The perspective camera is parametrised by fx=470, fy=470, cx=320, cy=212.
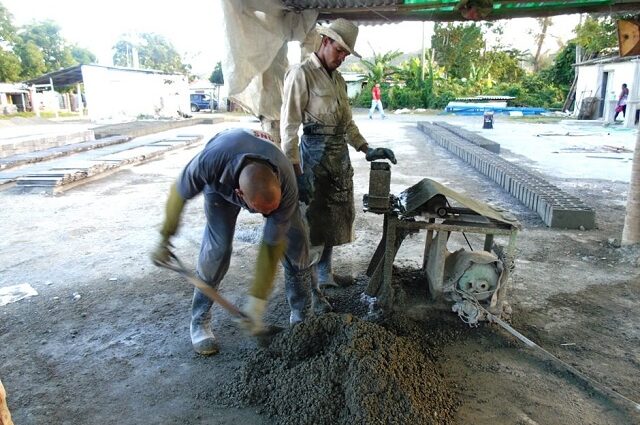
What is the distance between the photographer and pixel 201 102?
3362cm

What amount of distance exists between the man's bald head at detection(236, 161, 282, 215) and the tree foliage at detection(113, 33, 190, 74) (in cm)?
5878

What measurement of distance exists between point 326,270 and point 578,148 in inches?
390

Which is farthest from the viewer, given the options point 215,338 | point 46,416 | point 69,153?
point 69,153

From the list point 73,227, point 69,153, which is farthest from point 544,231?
point 69,153

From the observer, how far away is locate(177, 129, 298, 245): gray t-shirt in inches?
91.9

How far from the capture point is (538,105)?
2727cm

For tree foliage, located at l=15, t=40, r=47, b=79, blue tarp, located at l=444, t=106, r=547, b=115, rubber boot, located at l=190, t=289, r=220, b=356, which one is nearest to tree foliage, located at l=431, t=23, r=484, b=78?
blue tarp, located at l=444, t=106, r=547, b=115

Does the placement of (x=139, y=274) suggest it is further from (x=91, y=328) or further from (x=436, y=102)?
(x=436, y=102)

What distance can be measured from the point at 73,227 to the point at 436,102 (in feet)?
83.1

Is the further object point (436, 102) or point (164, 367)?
point (436, 102)

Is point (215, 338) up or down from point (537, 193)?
down

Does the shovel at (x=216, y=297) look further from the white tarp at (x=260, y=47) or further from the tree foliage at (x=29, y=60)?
the tree foliage at (x=29, y=60)

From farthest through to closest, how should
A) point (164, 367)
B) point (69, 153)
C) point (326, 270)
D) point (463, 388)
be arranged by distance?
point (69, 153) < point (326, 270) < point (164, 367) < point (463, 388)

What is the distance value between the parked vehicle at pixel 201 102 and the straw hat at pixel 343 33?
102 ft
